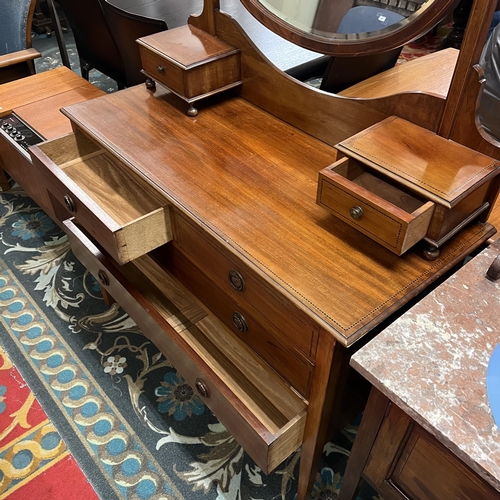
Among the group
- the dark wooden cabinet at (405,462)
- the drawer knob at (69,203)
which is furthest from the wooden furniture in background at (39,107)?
the dark wooden cabinet at (405,462)

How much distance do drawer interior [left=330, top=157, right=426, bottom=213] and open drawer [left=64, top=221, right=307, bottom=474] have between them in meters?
0.37

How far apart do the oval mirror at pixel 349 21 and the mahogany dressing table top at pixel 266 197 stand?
179 mm

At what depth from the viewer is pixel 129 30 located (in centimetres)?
159

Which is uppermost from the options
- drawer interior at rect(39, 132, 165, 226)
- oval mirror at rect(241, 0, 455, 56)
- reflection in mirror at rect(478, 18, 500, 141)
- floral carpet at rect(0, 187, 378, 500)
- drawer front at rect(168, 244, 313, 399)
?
oval mirror at rect(241, 0, 455, 56)

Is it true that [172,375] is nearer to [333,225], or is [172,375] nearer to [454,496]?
[333,225]

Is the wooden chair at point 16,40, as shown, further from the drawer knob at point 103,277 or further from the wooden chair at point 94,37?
the drawer knob at point 103,277

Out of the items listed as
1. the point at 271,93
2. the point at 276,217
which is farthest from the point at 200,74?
the point at 276,217

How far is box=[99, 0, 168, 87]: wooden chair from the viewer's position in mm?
1496

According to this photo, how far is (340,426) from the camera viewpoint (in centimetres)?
88

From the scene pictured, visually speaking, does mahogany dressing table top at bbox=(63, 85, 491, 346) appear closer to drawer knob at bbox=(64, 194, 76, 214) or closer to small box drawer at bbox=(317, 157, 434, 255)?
small box drawer at bbox=(317, 157, 434, 255)

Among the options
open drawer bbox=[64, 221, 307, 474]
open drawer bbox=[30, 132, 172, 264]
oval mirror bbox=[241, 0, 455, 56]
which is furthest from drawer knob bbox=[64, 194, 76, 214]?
oval mirror bbox=[241, 0, 455, 56]

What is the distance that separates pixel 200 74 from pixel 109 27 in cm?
92

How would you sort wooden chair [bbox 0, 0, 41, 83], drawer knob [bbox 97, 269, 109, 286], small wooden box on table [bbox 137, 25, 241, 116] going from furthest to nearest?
wooden chair [bbox 0, 0, 41, 83], drawer knob [bbox 97, 269, 109, 286], small wooden box on table [bbox 137, 25, 241, 116]

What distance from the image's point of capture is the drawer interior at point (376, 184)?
0.75m
